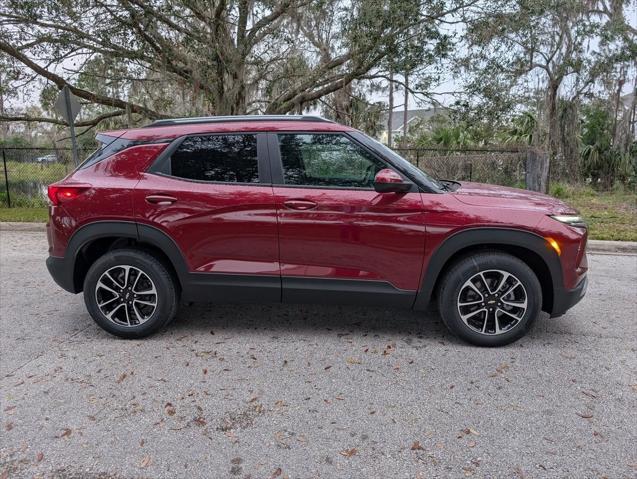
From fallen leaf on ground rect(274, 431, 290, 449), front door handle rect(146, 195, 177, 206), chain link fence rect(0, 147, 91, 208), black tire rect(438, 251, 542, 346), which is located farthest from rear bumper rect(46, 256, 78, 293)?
chain link fence rect(0, 147, 91, 208)

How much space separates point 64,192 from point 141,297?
1111 mm

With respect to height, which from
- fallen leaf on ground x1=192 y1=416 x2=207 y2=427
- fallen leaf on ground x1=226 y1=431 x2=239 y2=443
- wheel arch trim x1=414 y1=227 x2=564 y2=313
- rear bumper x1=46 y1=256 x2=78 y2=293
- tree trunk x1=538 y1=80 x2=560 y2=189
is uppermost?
tree trunk x1=538 y1=80 x2=560 y2=189

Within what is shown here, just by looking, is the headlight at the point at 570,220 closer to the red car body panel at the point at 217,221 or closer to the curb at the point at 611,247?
the red car body panel at the point at 217,221

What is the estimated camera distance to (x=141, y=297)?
4.09 meters

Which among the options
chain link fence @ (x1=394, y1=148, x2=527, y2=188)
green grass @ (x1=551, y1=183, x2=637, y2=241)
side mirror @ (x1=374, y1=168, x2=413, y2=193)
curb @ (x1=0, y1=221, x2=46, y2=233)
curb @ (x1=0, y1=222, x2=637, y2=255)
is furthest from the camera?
chain link fence @ (x1=394, y1=148, x2=527, y2=188)

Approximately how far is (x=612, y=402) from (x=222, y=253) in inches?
119

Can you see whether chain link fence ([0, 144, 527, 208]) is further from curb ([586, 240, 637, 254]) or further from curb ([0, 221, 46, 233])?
curb ([586, 240, 637, 254])

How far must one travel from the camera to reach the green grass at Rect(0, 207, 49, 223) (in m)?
10.9

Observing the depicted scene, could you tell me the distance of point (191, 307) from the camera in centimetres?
498

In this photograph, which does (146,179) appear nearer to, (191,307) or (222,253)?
(222,253)

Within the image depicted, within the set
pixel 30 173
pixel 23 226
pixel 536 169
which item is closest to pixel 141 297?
pixel 23 226

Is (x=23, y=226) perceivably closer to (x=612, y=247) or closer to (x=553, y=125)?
(x=612, y=247)

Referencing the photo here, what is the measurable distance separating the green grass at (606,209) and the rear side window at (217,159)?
703 centimetres

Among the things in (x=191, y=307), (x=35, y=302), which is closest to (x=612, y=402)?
(x=191, y=307)
